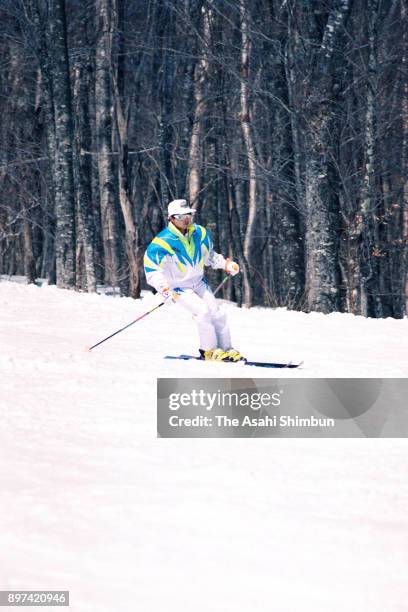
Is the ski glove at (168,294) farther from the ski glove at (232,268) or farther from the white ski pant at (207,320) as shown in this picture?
the ski glove at (232,268)

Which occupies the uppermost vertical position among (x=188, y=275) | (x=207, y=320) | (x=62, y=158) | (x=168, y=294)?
(x=62, y=158)

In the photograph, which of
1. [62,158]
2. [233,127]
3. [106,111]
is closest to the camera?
[62,158]

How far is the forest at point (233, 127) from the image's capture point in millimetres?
13938

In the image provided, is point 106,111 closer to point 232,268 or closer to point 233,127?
point 233,127

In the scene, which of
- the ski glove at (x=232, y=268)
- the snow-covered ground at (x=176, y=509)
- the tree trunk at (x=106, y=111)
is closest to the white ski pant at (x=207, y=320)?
the ski glove at (x=232, y=268)

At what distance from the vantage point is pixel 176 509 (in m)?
4.04

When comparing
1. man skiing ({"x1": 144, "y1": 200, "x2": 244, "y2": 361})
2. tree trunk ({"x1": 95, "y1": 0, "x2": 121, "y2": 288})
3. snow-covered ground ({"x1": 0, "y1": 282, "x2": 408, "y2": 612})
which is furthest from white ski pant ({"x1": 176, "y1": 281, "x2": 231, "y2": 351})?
tree trunk ({"x1": 95, "y1": 0, "x2": 121, "y2": 288})

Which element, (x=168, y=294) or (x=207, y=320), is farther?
(x=207, y=320)

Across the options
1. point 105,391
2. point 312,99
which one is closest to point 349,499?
point 105,391

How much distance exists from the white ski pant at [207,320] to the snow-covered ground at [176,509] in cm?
115

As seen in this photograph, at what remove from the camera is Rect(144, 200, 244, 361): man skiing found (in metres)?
8.77

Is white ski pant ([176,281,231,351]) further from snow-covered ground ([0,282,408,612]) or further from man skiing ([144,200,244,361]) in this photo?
snow-covered ground ([0,282,408,612])

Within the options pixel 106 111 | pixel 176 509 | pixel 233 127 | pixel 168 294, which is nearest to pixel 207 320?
pixel 168 294

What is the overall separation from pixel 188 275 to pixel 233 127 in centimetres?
1562
